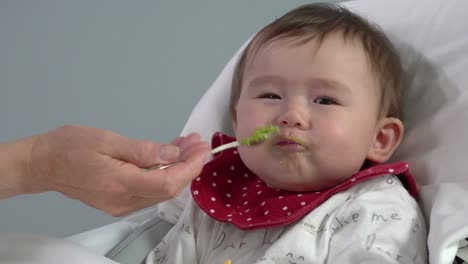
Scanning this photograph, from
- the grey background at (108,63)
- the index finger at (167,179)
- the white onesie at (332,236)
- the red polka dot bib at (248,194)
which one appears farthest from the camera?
the grey background at (108,63)

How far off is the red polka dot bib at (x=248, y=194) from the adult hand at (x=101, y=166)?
0.77ft

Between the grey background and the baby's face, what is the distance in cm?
81

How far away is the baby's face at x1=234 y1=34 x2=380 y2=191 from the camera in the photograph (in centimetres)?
92

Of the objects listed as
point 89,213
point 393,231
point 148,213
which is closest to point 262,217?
point 393,231

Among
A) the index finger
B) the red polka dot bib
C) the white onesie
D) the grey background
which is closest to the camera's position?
the index finger

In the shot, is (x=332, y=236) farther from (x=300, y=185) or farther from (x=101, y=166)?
(x=101, y=166)

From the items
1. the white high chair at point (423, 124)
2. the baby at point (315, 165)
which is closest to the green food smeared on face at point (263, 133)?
the baby at point (315, 165)

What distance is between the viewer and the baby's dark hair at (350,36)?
998 millimetres

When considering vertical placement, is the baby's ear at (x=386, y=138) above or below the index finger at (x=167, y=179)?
below

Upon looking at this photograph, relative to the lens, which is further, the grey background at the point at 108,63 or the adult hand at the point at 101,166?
the grey background at the point at 108,63

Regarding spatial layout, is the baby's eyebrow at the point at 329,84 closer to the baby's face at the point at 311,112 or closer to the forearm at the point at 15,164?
the baby's face at the point at 311,112

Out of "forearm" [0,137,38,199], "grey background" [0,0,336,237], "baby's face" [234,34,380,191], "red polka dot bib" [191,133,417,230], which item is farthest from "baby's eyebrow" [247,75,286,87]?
"grey background" [0,0,336,237]

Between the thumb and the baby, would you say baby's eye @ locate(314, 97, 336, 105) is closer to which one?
the baby

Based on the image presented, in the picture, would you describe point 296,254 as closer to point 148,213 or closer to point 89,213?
point 148,213
